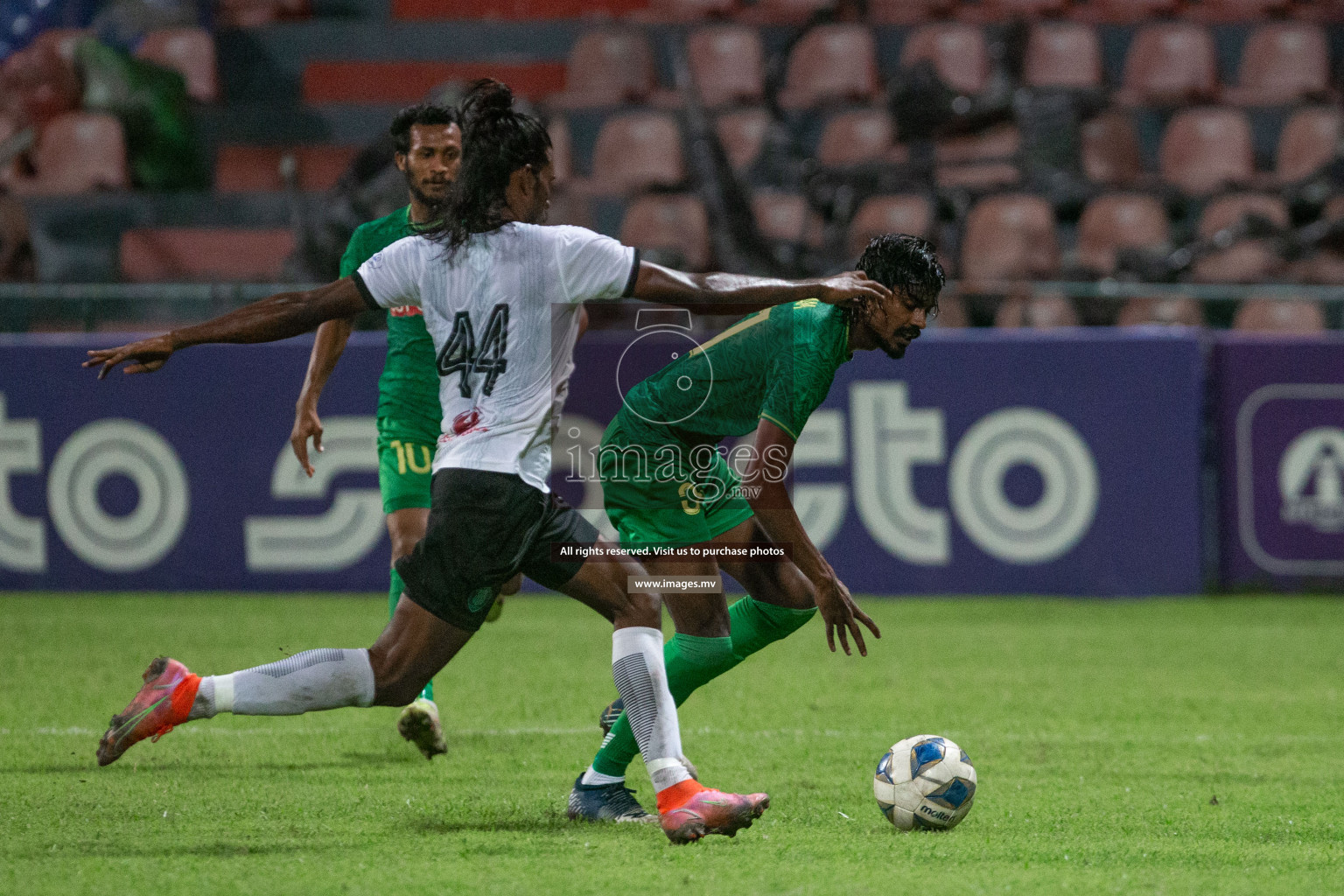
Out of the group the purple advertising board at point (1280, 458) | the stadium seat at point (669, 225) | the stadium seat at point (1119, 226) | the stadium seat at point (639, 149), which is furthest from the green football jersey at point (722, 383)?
the stadium seat at point (639, 149)

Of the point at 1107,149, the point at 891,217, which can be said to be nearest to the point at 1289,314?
the point at 891,217

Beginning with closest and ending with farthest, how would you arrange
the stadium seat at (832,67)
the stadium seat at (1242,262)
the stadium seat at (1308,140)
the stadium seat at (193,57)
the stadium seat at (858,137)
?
the stadium seat at (1242,262)
the stadium seat at (1308,140)
the stadium seat at (858,137)
the stadium seat at (832,67)
the stadium seat at (193,57)

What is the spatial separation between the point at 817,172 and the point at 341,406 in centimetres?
480

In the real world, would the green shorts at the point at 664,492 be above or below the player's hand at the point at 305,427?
below

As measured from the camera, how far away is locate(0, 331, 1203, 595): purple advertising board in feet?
33.1

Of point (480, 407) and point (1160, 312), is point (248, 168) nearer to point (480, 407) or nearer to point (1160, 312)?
point (1160, 312)

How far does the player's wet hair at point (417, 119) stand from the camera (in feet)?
20.1

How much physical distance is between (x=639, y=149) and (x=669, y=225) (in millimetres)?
1661

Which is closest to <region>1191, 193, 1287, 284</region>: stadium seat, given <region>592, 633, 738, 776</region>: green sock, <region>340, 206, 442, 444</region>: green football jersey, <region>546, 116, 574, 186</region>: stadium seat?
<region>546, 116, 574, 186</region>: stadium seat

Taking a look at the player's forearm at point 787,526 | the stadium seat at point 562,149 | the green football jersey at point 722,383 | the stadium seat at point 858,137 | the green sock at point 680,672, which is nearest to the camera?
the player's forearm at point 787,526

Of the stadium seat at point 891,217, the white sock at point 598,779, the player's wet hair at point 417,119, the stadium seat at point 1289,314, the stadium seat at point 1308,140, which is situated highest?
the player's wet hair at point 417,119

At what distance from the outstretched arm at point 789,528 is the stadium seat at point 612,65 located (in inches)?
412

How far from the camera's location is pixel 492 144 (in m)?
4.40

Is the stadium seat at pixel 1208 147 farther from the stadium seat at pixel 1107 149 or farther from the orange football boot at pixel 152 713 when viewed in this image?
the orange football boot at pixel 152 713
